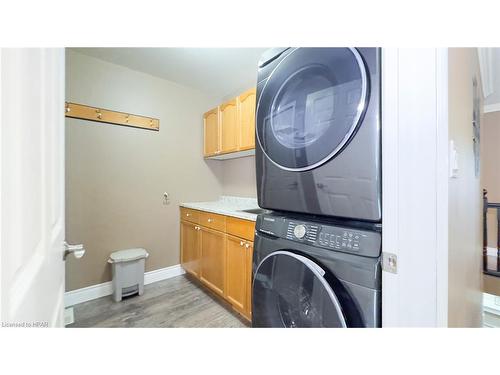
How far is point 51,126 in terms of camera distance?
51cm

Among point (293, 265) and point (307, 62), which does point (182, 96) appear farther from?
point (293, 265)

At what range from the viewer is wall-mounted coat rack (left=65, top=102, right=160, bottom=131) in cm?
194

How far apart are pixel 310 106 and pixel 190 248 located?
6.99 ft

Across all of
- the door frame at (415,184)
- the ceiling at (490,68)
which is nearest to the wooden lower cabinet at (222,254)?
the door frame at (415,184)

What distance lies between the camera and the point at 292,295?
31.6 inches

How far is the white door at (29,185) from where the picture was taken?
0.28 m

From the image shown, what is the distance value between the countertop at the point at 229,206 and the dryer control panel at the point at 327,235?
703 millimetres

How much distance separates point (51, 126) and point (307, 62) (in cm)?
84

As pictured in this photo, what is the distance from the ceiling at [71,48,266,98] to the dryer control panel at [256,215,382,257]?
1.75 metres

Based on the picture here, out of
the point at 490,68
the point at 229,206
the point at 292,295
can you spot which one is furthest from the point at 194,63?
the point at 490,68

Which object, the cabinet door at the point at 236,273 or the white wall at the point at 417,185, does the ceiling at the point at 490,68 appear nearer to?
the white wall at the point at 417,185

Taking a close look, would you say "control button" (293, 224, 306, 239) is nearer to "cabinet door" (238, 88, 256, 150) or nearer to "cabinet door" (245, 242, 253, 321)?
"cabinet door" (245, 242, 253, 321)

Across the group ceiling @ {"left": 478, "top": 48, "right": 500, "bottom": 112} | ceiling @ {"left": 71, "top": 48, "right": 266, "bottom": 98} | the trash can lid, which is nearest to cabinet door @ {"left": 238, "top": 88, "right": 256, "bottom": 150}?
ceiling @ {"left": 71, "top": 48, "right": 266, "bottom": 98}
